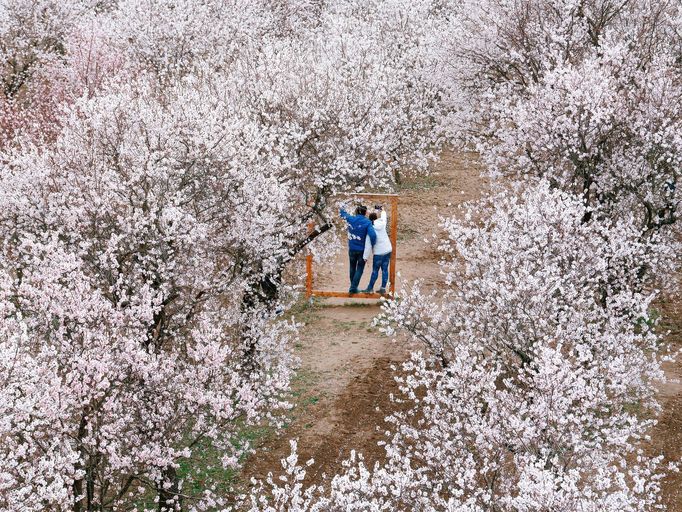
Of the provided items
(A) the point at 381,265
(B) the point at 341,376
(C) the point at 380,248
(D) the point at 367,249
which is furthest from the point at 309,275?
(B) the point at 341,376

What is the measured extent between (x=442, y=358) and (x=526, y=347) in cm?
242

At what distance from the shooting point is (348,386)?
21469 millimetres

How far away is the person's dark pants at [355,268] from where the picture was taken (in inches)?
996

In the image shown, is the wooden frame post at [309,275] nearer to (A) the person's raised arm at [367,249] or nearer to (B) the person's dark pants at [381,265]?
(A) the person's raised arm at [367,249]

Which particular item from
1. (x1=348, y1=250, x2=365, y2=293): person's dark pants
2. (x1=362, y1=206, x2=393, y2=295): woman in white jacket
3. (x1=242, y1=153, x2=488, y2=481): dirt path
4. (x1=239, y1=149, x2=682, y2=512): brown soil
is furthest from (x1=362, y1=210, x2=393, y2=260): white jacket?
(x1=239, y1=149, x2=682, y2=512): brown soil

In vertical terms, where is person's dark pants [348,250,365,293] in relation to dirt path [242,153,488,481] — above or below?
above

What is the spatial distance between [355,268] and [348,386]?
5.27 metres

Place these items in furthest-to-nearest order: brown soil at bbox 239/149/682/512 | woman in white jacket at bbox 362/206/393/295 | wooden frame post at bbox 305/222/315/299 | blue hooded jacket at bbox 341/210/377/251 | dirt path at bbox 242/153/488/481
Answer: wooden frame post at bbox 305/222/315/299 < woman in white jacket at bbox 362/206/393/295 < blue hooded jacket at bbox 341/210/377/251 < dirt path at bbox 242/153/488/481 < brown soil at bbox 239/149/682/512

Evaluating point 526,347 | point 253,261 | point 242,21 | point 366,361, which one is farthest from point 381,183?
point 242,21

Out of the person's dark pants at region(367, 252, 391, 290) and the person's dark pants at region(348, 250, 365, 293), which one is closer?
the person's dark pants at region(367, 252, 391, 290)

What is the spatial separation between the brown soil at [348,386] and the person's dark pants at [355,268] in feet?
3.40

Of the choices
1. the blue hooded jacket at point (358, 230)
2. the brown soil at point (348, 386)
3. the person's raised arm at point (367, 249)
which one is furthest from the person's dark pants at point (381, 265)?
the brown soil at point (348, 386)

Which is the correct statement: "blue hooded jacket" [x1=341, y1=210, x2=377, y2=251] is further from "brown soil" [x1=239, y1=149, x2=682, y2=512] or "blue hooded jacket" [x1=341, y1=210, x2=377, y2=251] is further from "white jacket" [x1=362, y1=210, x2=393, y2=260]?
Answer: "brown soil" [x1=239, y1=149, x2=682, y2=512]

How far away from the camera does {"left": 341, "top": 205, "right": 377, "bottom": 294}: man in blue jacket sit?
24.5m
